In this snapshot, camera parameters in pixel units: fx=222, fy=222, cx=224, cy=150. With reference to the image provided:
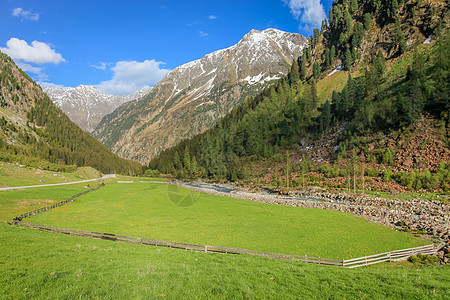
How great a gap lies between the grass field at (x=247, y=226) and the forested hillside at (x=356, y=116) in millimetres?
34449

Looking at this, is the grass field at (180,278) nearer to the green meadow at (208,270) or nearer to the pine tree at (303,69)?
the green meadow at (208,270)

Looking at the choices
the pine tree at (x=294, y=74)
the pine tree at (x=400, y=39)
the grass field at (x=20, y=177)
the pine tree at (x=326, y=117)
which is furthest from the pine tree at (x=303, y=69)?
the grass field at (x=20, y=177)

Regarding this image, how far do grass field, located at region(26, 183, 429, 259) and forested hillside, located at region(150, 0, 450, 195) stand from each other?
113ft

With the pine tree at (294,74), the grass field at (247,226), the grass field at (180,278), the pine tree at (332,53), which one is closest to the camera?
the grass field at (180,278)

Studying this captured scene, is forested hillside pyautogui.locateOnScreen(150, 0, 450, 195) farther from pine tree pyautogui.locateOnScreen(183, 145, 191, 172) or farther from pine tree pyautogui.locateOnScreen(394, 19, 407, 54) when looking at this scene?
pine tree pyautogui.locateOnScreen(394, 19, 407, 54)

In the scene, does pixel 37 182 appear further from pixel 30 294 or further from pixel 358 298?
pixel 358 298

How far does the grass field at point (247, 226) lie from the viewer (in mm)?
27828

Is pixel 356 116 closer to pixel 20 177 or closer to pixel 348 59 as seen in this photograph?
pixel 348 59

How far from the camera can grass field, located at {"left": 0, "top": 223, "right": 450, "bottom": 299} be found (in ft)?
41.3

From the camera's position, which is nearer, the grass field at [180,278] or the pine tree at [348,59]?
the grass field at [180,278]

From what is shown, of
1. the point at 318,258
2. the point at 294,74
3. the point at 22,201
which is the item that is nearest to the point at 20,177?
the point at 22,201

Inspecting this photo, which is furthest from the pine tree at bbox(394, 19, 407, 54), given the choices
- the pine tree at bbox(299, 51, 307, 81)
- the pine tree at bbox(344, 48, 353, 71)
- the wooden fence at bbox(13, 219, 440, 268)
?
the wooden fence at bbox(13, 219, 440, 268)

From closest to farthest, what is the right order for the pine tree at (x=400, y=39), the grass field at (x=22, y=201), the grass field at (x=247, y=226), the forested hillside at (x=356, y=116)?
the grass field at (x=247, y=226)
the grass field at (x=22, y=201)
the forested hillside at (x=356, y=116)
the pine tree at (x=400, y=39)

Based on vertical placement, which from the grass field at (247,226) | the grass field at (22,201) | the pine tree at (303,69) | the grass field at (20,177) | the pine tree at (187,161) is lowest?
the grass field at (247,226)
